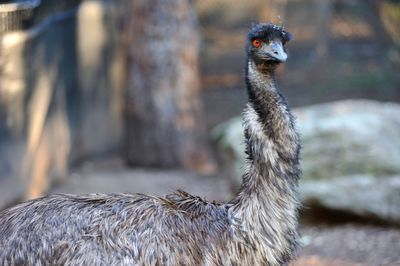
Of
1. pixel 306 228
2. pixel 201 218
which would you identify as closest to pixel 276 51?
pixel 201 218

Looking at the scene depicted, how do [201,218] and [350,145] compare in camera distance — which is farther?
[350,145]

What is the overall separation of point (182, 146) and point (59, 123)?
1.79 metres

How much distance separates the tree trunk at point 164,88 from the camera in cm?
1009

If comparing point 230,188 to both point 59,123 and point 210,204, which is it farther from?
point 210,204

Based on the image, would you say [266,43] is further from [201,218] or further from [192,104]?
[192,104]

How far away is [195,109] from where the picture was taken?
34.0ft

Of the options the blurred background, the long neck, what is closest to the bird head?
the long neck

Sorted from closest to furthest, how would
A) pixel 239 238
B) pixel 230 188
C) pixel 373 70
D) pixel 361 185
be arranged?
pixel 239 238 < pixel 361 185 < pixel 230 188 < pixel 373 70

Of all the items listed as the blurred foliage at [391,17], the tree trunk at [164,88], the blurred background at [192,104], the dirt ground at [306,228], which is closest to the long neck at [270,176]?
the blurred background at [192,104]

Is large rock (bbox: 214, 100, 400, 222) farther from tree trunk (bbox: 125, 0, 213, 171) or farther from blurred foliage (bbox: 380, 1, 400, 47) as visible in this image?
blurred foliage (bbox: 380, 1, 400, 47)

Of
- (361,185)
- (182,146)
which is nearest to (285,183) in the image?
(361,185)

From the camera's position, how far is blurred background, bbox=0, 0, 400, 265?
7246 mm

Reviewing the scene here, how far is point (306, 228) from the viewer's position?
745cm

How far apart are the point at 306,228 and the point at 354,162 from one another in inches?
26.2
